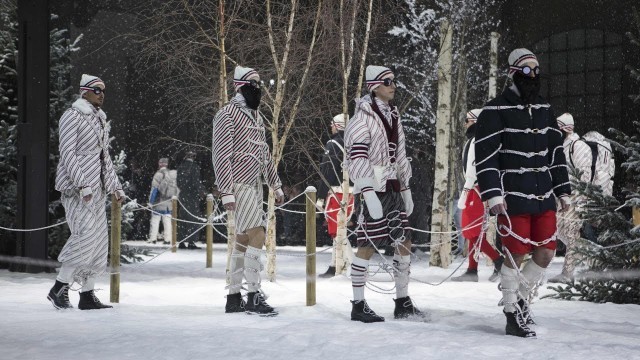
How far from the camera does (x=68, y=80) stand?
1346 centimetres

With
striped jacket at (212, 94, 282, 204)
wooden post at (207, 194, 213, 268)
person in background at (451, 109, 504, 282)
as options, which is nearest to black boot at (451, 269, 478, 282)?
person in background at (451, 109, 504, 282)

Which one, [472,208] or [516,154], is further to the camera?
[472,208]

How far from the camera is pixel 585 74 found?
16516mm

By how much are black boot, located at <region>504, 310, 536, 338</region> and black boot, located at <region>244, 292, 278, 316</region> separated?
6.28 feet

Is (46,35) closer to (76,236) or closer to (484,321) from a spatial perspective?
(76,236)

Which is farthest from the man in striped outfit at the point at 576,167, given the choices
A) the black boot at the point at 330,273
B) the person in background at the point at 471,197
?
the black boot at the point at 330,273

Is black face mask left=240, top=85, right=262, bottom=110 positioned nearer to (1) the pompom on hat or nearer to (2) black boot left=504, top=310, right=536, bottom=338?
(2) black boot left=504, top=310, right=536, bottom=338

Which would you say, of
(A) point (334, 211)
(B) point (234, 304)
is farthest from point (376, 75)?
(A) point (334, 211)

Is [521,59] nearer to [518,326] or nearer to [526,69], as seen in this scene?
[526,69]

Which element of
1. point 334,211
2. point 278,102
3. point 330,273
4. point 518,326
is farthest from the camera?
point 334,211

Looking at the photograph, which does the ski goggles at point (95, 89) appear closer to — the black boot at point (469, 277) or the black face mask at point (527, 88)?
the black face mask at point (527, 88)

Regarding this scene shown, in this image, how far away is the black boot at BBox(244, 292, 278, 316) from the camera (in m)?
7.89

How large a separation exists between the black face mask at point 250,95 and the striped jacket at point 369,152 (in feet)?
2.98

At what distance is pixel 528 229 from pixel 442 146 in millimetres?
7010
